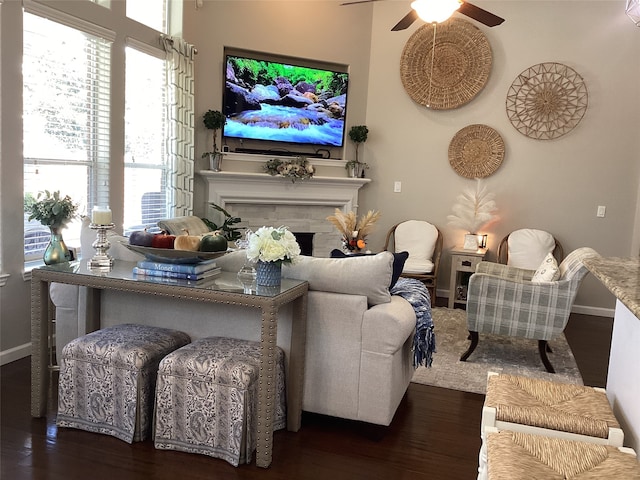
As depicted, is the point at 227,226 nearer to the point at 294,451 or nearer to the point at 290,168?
the point at 290,168

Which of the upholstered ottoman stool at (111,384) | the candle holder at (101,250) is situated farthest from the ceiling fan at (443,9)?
the upholstered ottoman stool at (111,384)

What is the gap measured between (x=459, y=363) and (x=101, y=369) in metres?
2.60

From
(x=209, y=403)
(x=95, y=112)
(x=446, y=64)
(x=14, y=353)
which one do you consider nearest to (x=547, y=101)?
(x=446, y=64)

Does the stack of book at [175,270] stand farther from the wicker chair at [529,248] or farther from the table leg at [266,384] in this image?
the wicker chair at [529,248]

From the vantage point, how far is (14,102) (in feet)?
12.1

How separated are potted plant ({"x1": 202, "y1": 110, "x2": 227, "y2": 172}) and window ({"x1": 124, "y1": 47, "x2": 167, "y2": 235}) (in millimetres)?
541

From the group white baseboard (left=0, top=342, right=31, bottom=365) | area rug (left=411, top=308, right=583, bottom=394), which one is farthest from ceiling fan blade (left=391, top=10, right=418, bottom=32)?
white baseboard (left=0, top=342, right=31, bottom=365)

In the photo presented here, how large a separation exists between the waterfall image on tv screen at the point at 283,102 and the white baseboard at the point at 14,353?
3.05 meters

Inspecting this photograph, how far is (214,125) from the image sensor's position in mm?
5859

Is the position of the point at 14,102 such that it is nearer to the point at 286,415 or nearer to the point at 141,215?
the point at 141,215

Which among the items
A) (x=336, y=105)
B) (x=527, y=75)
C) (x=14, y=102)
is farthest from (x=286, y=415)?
(x=527, y=75)

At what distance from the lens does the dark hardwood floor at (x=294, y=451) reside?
8.42ft

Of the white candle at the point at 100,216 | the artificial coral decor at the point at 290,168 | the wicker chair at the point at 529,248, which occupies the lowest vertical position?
the wicker chair at the point at 529,248

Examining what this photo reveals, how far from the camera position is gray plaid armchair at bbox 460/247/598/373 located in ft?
13.1
